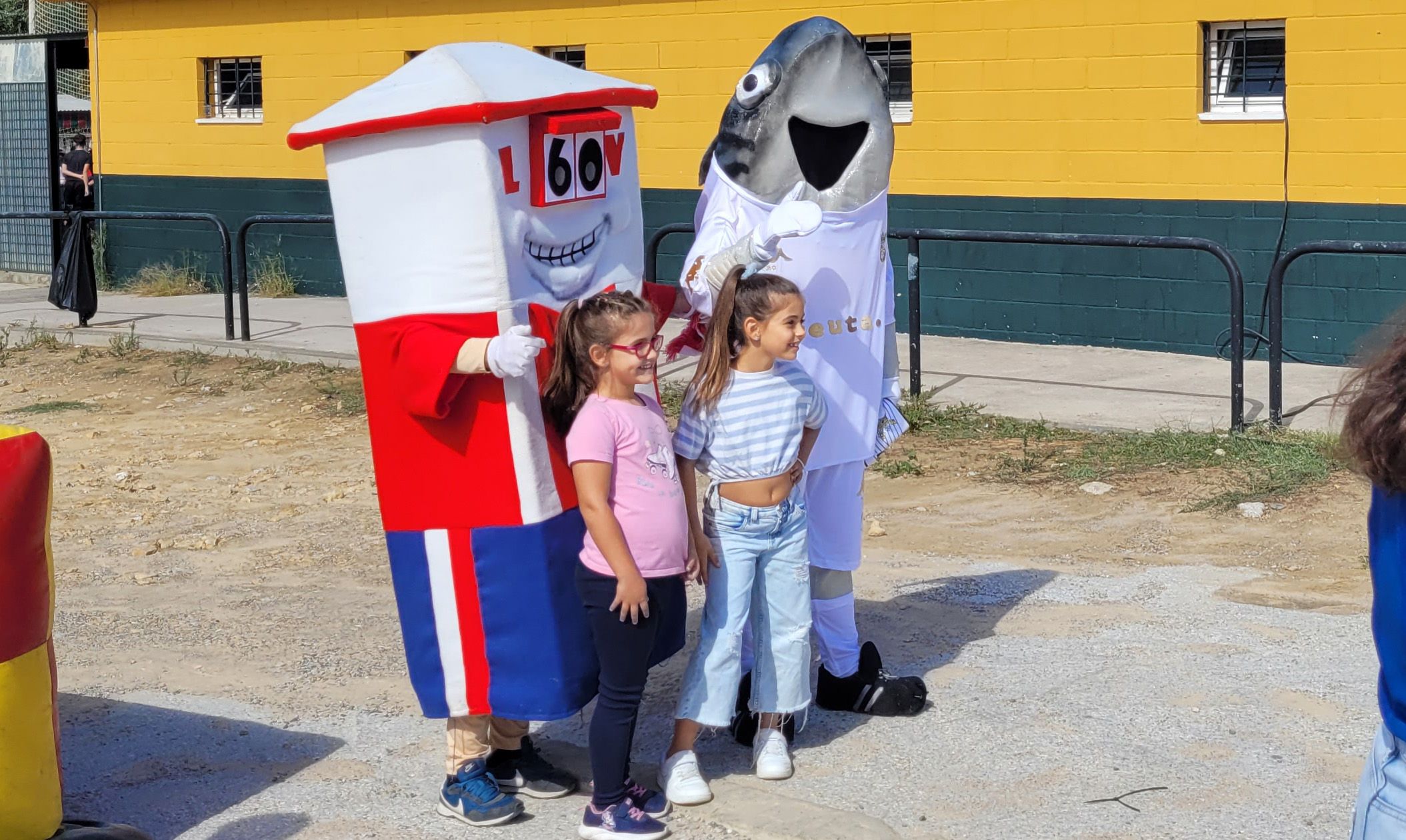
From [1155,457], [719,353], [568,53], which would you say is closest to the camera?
[719,353]

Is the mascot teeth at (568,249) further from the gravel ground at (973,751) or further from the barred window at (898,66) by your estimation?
the barred window at (898,66)

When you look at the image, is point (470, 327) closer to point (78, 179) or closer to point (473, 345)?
point (473, 345)

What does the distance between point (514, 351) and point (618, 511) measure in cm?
48

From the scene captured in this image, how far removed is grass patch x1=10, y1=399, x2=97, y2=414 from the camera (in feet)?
32.2

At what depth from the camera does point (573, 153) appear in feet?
12.6

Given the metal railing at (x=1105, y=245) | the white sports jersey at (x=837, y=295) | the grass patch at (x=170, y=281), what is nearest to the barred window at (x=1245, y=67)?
the metal railing at (x=1105, y=245)

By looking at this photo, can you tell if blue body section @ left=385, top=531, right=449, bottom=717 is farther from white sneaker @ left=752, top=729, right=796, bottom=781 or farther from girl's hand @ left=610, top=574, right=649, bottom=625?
white sneaker @ left=752, top=729, right=796, bottom=781

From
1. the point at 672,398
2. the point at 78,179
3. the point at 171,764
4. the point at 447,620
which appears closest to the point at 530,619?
the point at 447,620

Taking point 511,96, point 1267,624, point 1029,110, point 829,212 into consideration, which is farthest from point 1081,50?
point 511,96

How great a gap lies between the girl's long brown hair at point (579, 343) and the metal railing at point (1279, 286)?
476 centimetres

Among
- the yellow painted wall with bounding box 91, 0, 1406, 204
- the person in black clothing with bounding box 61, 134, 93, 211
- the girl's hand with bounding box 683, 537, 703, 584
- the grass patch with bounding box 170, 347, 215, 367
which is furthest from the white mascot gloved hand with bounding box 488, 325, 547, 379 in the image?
the person in black clothing with bounding box 61, 134, 93, 211

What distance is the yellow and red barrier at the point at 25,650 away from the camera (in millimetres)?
3446

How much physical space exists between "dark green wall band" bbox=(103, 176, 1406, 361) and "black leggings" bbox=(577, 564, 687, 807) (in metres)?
7.12

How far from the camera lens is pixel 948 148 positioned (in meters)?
12.1
